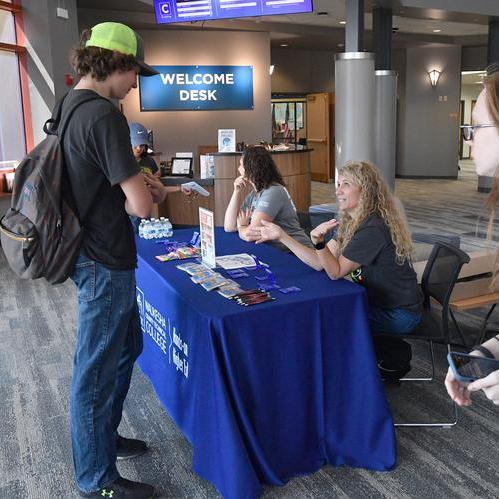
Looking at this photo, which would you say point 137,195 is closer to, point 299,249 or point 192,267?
point 192,267

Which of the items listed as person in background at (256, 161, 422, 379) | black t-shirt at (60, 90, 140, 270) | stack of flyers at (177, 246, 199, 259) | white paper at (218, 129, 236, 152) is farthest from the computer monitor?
black t-shirt at (60, 90, 140, 270)

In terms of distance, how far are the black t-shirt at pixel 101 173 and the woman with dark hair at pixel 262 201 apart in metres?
1.49

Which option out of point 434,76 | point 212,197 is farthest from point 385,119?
point 434,76

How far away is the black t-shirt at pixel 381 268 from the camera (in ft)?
8.49

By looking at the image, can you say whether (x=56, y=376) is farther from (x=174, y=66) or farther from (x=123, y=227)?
(x=174, y=66)

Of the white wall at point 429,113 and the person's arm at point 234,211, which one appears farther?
the white wall at point 429,113

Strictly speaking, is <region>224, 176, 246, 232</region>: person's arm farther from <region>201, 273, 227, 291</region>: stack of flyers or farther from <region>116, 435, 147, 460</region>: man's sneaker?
<region>116, 435, 147, 460</region>: man's sneaker

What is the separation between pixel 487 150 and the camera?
1348 millimetres

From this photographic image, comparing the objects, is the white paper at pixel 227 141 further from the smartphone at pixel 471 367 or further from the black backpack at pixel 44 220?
the smartphone at pixel 471 367

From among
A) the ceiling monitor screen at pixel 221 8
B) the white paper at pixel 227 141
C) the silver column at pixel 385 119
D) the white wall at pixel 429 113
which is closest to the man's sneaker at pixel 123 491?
the ceiling monitor screen at pixel 221 8

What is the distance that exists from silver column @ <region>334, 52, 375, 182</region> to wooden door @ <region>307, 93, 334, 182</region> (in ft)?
25.1

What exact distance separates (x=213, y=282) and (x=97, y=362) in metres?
0.61

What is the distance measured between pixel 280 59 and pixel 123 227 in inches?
519

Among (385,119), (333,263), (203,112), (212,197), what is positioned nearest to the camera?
(333,263)
